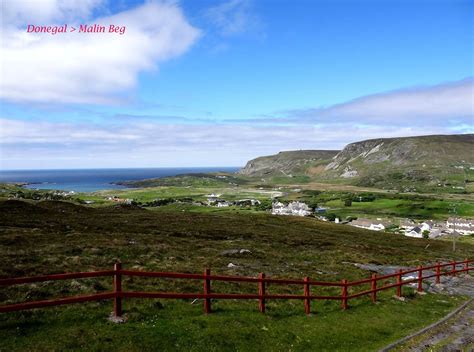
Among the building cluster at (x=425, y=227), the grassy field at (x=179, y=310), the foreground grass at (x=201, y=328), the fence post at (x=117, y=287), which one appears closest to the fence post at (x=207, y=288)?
the foreground grass at (x=201, y=328)

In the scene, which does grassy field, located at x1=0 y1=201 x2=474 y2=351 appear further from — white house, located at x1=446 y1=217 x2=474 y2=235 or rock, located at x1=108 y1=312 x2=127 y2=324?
white house, located at x1=446 y1=217 x2=474 y2=235

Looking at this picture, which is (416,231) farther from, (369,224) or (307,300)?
(307,300)

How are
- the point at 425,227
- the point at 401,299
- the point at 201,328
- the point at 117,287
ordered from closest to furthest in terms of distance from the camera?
1. the point at 117,287
2. the point at 201,328
3. the point at 401,299
4. the point at 425,227

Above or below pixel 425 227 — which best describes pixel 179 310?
above

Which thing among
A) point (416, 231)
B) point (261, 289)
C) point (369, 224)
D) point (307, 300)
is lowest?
point (416, 231)

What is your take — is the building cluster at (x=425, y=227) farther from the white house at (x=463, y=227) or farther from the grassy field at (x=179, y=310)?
the grassy field at (x=179, y=310)

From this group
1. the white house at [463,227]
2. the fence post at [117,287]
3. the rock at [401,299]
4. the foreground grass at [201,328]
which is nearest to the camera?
the foreground grass at [201,328]

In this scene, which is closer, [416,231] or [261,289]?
[261,289]

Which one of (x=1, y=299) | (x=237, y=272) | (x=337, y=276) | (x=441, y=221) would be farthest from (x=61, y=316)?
(x=441, y=221)

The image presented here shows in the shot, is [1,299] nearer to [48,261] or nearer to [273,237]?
[48,261]

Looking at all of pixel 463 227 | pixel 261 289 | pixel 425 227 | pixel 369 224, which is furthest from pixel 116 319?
pixel 463 227

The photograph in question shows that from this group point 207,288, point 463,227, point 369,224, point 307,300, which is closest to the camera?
point 207,288

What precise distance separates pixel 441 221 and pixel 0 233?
17830 centimetres

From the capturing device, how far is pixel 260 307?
55.6 ft
